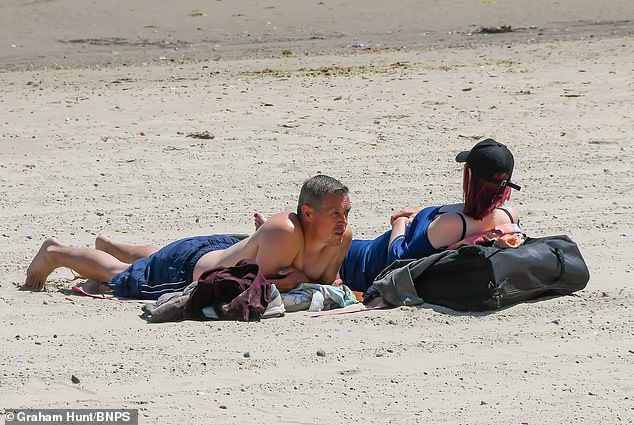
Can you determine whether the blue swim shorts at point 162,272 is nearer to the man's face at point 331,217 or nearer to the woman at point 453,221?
the woman at point 453,221

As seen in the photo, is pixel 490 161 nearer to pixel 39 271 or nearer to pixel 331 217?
pixel 331 217

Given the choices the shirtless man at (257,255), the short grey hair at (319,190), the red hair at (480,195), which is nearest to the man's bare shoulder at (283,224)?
the shirtless man at (257,255)

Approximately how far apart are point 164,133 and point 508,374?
533 cm

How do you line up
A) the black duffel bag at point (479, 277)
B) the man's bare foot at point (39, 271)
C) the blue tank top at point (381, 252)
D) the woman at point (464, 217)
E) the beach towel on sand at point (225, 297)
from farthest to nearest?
the man's bare foot at point (39, 271) < the blue tank top at point (381, 252) < the woman at point (464, 217) < the black duffel bag at point (479, 277) < the beach towel on sand at point (225, 297)

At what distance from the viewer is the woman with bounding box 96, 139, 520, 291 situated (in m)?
6.37

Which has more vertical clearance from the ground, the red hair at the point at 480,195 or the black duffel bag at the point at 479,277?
Answer: the red hair at the point at 480,195

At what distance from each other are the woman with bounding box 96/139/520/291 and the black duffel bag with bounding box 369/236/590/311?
0.18 metres

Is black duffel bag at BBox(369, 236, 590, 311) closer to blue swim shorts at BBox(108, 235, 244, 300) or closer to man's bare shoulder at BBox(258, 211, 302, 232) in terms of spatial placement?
man's bare shoulder at BBox(258, 211, 302, 232)

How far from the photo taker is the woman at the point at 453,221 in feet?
20.9

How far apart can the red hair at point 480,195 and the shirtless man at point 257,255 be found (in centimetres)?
63

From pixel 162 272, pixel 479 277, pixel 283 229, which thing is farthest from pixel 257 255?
pixel 479 277

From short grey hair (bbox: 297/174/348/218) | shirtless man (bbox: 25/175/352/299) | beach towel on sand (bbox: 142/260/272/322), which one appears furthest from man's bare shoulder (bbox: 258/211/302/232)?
beach towel on sand (bbox: 142/260/272/322)

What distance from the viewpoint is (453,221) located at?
6.50 meters

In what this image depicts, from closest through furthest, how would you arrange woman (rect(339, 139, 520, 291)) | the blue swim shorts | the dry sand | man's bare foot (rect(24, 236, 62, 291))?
the dry sand < woman (rect(339, 139, 520, 291)) < the blue swim shorts < man's bare foot (rect(24, 236, 62, 291))
